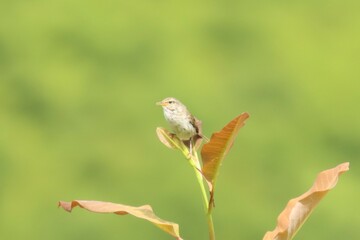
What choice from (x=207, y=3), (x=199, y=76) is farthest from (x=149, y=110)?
(x=207, y=3)

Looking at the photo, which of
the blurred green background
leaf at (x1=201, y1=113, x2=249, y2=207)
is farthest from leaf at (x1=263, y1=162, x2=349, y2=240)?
the blurred green background

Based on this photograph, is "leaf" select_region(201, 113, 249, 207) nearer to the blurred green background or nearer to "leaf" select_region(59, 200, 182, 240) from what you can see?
"leaf" select_region(59, 200, 182, 240)

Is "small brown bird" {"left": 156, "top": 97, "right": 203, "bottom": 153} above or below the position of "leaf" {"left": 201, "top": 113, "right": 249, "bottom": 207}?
below

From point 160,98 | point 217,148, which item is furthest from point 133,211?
point 160,98

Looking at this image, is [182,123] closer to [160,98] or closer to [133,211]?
[133,211]

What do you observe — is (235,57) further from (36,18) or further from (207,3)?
(36,18)
